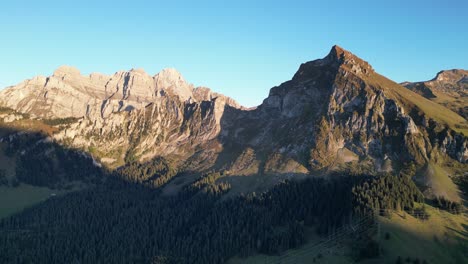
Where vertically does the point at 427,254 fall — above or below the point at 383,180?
below

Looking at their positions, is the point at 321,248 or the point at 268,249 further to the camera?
the point at 268,249

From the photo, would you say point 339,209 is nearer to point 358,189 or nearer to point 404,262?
point 358,189

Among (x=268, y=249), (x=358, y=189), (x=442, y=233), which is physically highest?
(x=358, y=189)

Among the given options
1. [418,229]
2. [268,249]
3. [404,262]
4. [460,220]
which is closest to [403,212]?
[418,229]

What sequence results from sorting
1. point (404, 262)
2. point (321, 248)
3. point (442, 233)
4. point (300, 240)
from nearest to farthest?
point (404, 262), point (442, 233), point (321, 248), point (300, 240)

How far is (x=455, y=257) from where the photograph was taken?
144750 mm

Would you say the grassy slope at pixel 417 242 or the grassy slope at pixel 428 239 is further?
the grassy slope at pixel 417 242

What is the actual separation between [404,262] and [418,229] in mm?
25469

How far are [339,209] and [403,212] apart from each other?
101 feet

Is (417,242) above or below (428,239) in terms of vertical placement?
below

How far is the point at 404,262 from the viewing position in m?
139

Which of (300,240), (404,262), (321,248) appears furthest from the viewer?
(300,240)

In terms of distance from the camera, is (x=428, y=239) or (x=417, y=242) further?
(x=428, y=239)

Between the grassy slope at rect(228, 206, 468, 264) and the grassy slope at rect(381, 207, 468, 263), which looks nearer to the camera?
the grassy slope at rect(381, 207, 468, 263)
